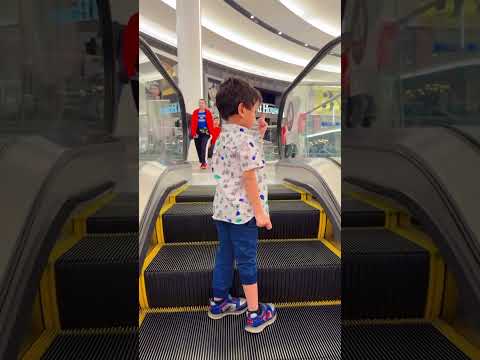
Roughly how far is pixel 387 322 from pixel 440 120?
0.59m

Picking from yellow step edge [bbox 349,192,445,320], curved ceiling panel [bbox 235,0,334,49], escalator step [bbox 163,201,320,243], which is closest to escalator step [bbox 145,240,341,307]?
escalator step [bbox 163,201,320,243]

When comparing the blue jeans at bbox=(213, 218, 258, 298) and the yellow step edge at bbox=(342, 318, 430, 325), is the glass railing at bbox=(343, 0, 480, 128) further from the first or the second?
the blue jeans at bbox=(213, 218, 258, 298)

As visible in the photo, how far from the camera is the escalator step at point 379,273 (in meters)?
0.89

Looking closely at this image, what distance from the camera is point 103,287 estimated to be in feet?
3.39

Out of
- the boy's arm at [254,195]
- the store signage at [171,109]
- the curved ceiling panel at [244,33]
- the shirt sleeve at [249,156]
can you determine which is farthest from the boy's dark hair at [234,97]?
the curved ceiling panel at [244,33]

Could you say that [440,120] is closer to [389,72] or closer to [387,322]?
[389,72]

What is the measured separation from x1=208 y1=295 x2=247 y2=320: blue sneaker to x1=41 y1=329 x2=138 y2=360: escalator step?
79 cm

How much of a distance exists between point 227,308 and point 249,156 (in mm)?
889

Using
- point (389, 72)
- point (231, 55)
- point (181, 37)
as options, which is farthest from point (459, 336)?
point (231, 55)

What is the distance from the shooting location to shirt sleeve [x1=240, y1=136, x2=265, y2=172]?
160 centimetres

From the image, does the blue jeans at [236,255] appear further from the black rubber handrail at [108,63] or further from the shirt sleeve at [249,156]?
the black rubber handrail at [108,63]

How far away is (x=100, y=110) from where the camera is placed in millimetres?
878

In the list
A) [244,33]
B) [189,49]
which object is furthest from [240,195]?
[244,33]

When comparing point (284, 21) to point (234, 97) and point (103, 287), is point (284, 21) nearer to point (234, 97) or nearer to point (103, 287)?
point (234, 97)
